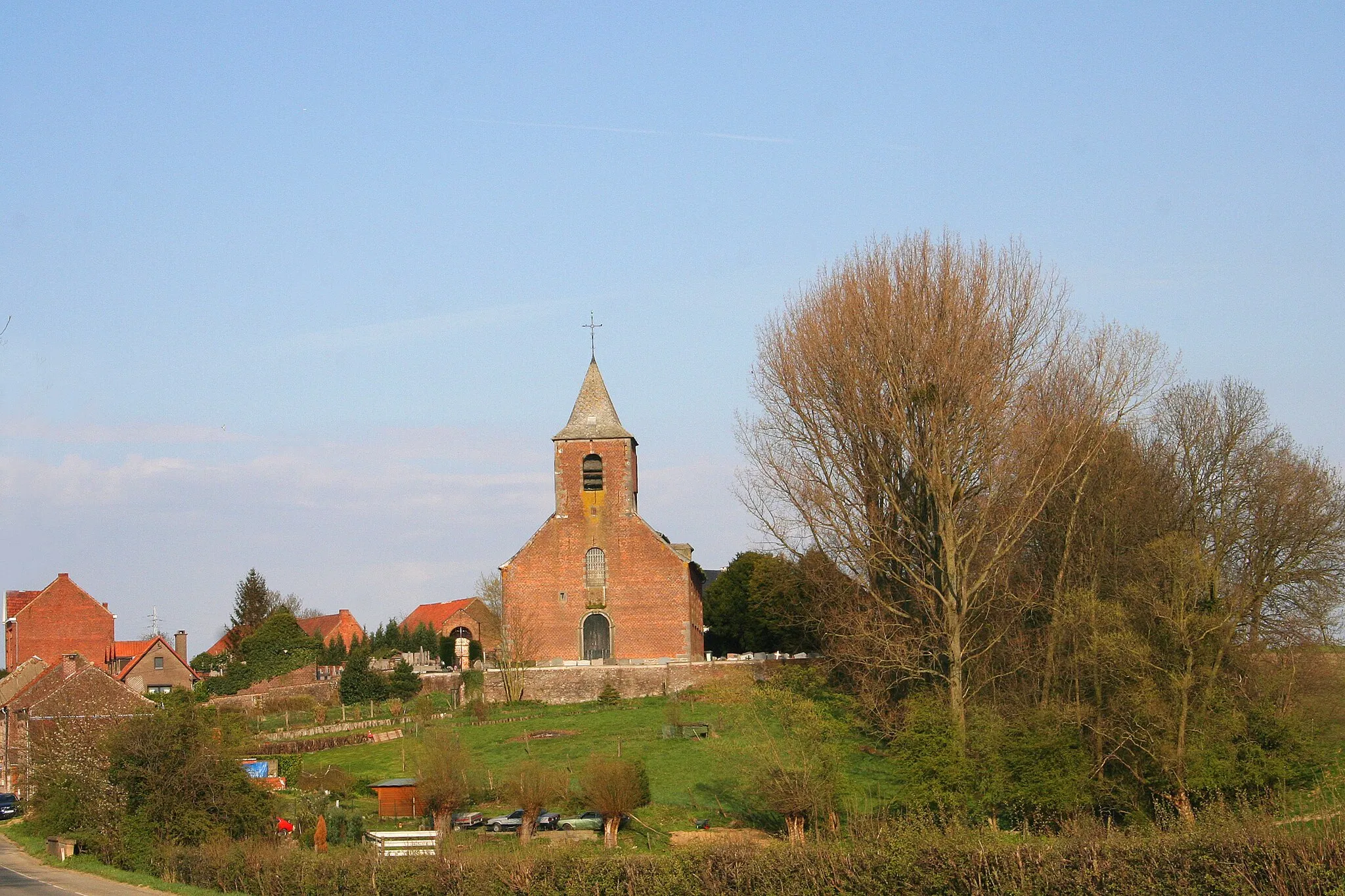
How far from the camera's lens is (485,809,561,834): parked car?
29562mm

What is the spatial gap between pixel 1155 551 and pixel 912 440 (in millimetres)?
6587

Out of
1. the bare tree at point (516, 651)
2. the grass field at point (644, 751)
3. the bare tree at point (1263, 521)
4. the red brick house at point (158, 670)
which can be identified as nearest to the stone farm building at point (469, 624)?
the red brick house at point (158, 670)

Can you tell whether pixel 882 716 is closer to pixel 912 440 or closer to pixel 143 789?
pixel 912 440

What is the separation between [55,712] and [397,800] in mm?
17433

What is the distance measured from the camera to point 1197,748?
28.4 meters

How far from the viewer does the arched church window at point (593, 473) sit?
188 feet

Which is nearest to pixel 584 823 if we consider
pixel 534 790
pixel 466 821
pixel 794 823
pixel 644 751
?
pixel 534 790

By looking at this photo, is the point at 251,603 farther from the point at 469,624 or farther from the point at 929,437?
the point at 929,437

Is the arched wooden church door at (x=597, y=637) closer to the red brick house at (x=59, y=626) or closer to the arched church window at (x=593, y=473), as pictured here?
the arched church window at (x=593, y=473)

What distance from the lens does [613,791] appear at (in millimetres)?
27734

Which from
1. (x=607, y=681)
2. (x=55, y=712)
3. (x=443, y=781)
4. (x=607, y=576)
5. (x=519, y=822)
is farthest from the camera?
(x=607, y=576)

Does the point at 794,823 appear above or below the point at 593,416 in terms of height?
below

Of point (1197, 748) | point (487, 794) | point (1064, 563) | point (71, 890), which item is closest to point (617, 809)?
point (487, 794)

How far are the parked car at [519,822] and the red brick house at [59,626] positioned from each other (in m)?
41.8
